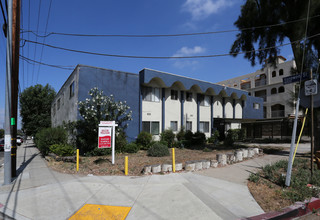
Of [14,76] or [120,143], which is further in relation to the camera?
[120,143]

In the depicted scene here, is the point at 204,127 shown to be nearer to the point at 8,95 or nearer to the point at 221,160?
the point at 221,160

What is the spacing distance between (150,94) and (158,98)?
99 centimetres

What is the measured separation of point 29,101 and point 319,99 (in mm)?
38659

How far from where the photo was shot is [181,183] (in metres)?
5.93

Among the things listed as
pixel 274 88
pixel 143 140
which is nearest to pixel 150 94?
pixel 143 140

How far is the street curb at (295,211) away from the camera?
382 centimetres

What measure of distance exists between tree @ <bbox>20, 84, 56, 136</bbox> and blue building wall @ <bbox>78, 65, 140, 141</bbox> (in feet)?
77.2

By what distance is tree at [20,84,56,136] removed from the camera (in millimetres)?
31859

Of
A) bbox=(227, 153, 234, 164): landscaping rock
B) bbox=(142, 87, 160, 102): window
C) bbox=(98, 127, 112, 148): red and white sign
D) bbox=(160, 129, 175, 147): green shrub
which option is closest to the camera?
bbox=(227, 153, 234, 164): landscaping rock

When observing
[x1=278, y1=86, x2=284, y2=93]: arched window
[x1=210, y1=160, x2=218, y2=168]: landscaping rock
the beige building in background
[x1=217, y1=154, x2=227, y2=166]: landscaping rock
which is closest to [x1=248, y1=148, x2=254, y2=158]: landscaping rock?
[x1=217, y1=154, x2=227, y2=166]: landscaping rock

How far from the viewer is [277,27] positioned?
39.5 ft

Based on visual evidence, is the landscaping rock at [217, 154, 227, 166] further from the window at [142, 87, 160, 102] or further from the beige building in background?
the beige building in background

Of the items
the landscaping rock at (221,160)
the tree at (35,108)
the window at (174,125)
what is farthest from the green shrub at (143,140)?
the tree at (35,108)

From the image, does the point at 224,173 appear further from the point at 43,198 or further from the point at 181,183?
the point at 43,198
